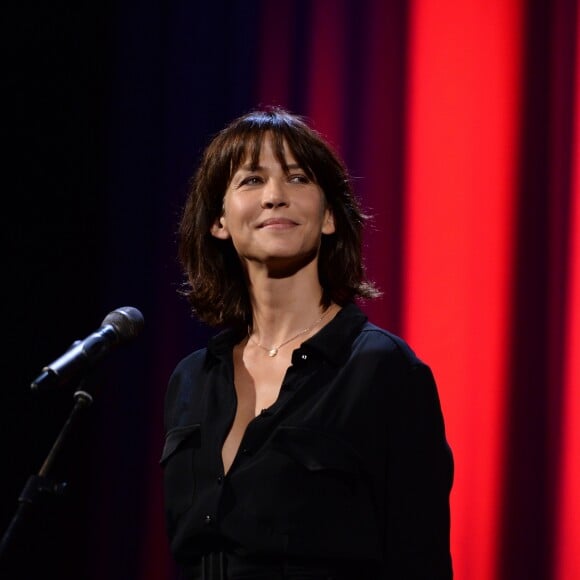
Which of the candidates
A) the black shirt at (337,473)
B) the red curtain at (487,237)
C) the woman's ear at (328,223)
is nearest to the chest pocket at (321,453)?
the black shirt at (337,473)

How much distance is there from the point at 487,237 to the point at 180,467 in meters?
1.18

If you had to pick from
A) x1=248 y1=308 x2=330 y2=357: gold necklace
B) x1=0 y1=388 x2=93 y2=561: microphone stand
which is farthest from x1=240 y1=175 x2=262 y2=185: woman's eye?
x1=0 y1=388 x2=93 y2=561: microphone stand

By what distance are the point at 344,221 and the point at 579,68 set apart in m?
0.94

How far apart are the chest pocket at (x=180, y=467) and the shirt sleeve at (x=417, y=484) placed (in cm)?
42

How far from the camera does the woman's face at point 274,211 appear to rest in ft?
6.28

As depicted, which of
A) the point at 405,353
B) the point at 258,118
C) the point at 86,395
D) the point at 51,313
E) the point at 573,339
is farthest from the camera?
the point at 51,313

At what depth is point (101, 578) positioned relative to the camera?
3.07 metres

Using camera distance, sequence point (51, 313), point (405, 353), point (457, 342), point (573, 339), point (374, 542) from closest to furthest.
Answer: point (374, 542) < point (405, 353) < point (573, 339) < point (457, 342) < point (51, 313)

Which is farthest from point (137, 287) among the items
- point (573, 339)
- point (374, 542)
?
point (374, 542)

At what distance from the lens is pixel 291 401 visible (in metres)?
1.81

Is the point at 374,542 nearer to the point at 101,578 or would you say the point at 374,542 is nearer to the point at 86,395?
the point at 86,395

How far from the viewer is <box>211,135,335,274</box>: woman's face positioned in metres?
1.91

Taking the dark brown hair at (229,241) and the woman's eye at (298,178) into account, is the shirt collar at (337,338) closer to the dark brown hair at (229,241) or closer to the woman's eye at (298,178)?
the dark brown hair at (229,241)

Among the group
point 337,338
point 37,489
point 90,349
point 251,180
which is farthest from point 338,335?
point 37,489
